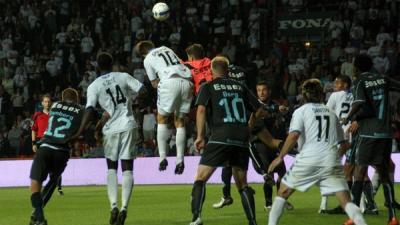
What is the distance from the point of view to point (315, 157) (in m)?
9.71

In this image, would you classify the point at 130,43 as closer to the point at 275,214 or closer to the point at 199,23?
the point at 199,23

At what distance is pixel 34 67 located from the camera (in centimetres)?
3011

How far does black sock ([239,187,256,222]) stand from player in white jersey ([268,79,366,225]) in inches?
33.6

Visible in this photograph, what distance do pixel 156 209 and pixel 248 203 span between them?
450 cm

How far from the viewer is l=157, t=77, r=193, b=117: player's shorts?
13.5m

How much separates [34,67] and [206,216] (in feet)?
58.8

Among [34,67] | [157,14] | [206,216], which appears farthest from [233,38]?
[206,216]

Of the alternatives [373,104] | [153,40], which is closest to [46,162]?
[373,104]

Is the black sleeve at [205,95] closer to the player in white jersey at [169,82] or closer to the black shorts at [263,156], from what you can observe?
the player in white jersey at [169,82]

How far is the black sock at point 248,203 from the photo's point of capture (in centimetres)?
1067

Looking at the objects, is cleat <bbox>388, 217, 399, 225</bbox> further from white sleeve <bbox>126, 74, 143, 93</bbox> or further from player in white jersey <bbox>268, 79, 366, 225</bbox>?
white sleeve <bbox>126, 74, 143, 93</bbox>

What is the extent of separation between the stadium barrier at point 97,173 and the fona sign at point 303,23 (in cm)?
746

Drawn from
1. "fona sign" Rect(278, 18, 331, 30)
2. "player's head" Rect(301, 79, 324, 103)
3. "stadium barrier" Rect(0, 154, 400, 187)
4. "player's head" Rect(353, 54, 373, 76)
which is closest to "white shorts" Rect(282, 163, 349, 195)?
"player's head" Rect(301, 79, 324, 103)

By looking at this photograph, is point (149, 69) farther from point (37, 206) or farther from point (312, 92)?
point (312, 92)
